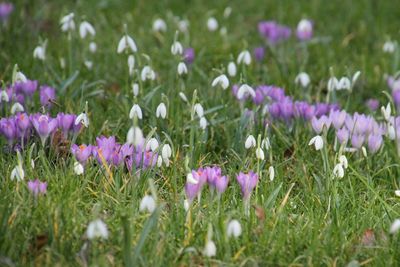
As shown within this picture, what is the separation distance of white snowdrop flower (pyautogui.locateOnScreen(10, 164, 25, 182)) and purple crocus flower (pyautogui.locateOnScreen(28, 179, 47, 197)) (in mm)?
38

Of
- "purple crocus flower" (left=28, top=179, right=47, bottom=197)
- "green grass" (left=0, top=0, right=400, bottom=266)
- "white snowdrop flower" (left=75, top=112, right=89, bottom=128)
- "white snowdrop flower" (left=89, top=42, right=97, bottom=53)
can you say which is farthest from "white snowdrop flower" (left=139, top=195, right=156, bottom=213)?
"white snowdrop flower" (left=89, top=42, right=97, bottom=53)

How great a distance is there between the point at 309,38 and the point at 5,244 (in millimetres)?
2852

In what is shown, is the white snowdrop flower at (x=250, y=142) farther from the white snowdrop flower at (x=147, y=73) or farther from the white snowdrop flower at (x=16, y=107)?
the white snowdrop flower at (x=16, y=107)

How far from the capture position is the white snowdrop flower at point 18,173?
2.70 meters

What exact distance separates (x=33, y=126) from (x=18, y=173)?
50 centimetres

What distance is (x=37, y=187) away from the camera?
270 cm

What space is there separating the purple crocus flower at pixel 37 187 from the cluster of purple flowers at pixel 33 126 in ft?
1.44

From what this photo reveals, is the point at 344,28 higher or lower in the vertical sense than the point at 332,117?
higher

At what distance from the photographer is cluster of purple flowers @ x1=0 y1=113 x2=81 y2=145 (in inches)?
123

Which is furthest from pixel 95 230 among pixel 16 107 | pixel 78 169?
pixel 16 107

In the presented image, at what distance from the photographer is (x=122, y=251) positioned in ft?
8.18

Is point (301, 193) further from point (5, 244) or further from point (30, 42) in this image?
point (30, 42)

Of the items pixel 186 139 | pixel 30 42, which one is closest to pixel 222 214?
pixel 186 139

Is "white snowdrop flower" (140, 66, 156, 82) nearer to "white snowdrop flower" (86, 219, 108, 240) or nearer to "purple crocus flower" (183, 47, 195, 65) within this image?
"purple crocus flower" (183, 47, 195, 65)
